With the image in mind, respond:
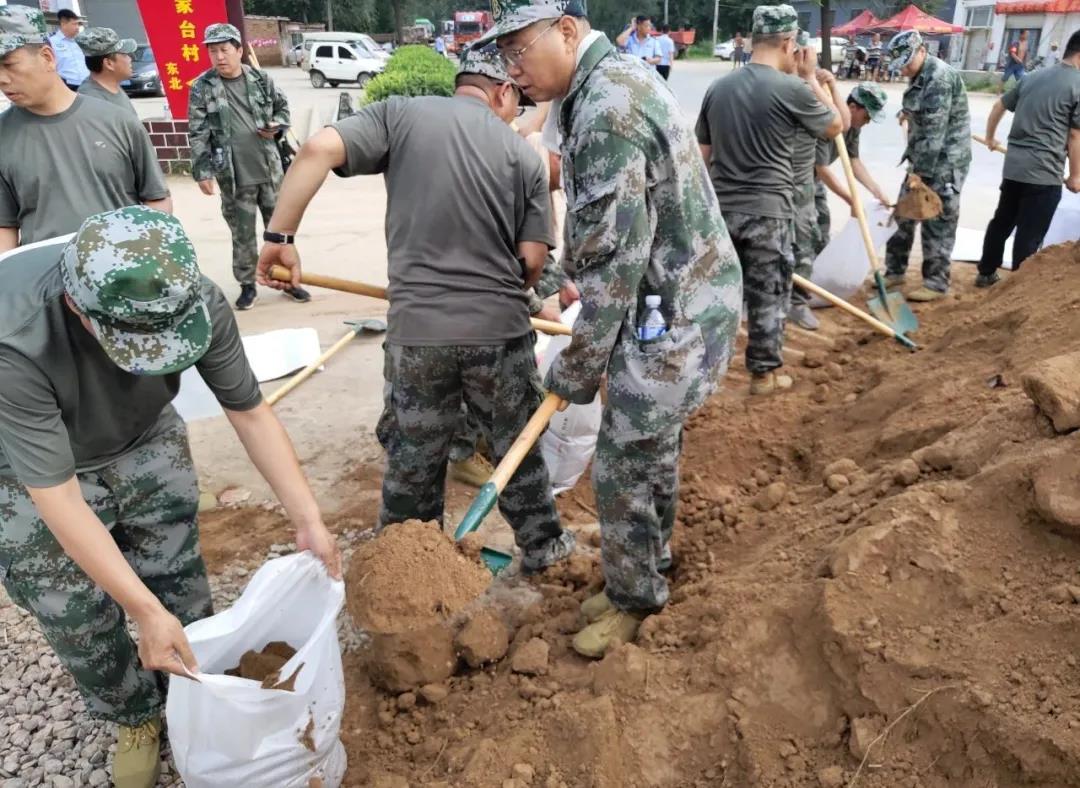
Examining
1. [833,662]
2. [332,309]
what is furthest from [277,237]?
[332,309]

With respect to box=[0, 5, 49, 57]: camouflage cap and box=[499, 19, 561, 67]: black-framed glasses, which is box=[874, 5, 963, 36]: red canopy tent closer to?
box=[0, 5, 49, 57]: camouflage cap

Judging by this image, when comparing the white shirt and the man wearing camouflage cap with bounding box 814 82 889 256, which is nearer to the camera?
the man wearing camouflage cap with bounding box 814 82 889 256

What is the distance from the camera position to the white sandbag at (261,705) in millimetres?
1809

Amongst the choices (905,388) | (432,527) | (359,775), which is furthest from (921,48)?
(359,775)

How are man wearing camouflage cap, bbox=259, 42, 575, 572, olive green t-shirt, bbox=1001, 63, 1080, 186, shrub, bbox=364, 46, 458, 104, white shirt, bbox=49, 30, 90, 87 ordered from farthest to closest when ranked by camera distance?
shrub, bbox=364, 46, 458, 104, white shirt, bbox=49, 30, 90, 87, olive green t-shirt, bbox=1001, 63, 1080, 186, man wearing camouflage cap, bbox=259, 42, 575, 572

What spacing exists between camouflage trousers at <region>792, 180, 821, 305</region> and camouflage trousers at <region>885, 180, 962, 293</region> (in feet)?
2.86

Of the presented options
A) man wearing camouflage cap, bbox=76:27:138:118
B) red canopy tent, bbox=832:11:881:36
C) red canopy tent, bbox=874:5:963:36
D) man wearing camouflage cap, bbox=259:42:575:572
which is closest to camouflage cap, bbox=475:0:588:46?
man wearing camouflage cap, bbox=259:42:575:572

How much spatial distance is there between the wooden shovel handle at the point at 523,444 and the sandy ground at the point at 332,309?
1.56 meters

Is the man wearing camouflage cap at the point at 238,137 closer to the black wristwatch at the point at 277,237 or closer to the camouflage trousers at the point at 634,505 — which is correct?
the black wristwatch at the point at 277,237

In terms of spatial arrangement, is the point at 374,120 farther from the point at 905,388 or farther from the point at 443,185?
the point at 905,388

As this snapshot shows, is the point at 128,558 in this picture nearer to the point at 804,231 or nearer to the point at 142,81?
the point at 804,231

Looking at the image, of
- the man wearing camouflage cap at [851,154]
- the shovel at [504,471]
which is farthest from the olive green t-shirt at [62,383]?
the man wearing camouflage cap at [851,154]

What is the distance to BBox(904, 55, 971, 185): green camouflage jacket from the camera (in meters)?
5.60

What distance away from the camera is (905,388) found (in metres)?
3.83
